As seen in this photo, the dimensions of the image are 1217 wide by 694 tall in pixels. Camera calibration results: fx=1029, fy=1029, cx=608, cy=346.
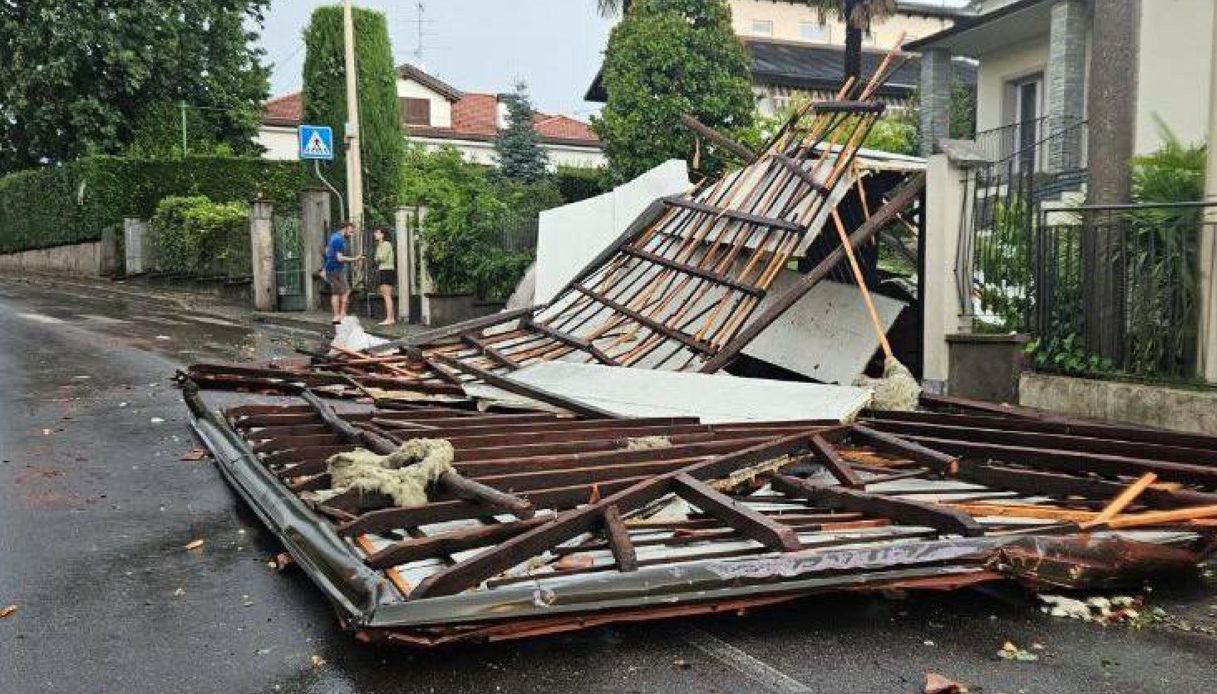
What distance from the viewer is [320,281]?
1977 centimetres

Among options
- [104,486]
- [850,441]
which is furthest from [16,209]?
[850,441]

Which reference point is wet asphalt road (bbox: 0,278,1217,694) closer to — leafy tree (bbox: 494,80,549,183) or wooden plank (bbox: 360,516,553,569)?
wooden plank (bbox: 360,516,553,569)

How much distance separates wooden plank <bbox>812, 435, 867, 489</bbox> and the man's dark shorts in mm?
12334

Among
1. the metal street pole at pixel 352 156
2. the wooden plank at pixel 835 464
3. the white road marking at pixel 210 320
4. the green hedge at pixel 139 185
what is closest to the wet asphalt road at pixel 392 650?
the wooden plank at pixel 835 464

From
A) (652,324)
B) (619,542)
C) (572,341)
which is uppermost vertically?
(652,324)

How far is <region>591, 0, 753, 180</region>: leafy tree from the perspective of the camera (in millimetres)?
20875

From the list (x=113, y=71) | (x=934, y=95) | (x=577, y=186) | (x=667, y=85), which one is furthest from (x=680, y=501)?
(x=113, y=71)

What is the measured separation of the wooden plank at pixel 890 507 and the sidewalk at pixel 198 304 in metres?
11.1

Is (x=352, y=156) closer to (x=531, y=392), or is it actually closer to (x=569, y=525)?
(x=531, y=392)

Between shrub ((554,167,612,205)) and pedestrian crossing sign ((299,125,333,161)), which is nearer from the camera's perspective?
pedestrian crossing sign ((299,125,333,161))

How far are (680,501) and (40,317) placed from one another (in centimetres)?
1520

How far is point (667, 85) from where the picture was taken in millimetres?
21094

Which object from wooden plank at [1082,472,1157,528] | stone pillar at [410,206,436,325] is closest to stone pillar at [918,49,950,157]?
stone pillar at [410,206,436,325]

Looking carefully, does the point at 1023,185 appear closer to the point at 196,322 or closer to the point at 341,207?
the point at 196,322
